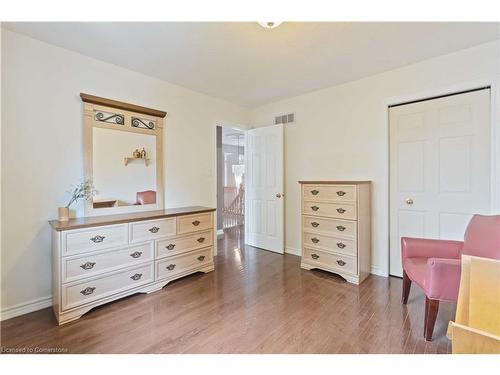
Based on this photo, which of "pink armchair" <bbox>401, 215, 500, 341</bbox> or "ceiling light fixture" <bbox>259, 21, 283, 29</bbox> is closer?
"pink armchair" <bbox>401, 215, 500, 341</bbox>

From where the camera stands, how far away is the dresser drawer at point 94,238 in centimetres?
197

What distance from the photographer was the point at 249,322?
1.93 meters

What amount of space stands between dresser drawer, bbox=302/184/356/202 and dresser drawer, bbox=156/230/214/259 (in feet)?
4.57

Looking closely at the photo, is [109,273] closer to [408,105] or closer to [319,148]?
[319,148]

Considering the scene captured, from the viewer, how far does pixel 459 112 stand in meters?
2.41

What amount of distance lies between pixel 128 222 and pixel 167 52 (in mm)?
1765

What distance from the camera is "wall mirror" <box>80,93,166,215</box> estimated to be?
8.26ft

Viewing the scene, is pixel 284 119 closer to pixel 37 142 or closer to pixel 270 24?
pixel 270 24

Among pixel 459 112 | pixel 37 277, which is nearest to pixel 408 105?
pixel 459 112

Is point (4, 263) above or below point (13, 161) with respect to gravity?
below

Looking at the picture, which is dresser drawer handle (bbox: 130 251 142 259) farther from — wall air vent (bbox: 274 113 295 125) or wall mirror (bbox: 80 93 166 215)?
wall air vent (bbox: 274 113 295 125)

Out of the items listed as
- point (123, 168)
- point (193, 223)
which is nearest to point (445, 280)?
point (193, 223)

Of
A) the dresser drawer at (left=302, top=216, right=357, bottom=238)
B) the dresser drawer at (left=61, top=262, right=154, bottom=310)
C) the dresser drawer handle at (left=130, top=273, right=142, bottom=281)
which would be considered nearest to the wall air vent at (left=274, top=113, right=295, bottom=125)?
the dresser drawer at (left=302, top=216, right=357, bottom=238)

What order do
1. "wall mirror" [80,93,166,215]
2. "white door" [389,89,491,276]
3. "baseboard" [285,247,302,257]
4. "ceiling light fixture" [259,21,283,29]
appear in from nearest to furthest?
"ceiling light fixture" [259,21,283,29]
"white door" [389,89,491,276]
"wall mirror" [80,93,166,215]
"baseboard" [285,247,302,257]
